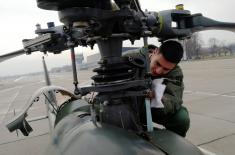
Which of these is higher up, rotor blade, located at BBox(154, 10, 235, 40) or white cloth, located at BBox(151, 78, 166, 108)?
rotor blade, located at BBox(154, 10, 235, 40)

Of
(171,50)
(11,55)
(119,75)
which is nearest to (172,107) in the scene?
(171,50)

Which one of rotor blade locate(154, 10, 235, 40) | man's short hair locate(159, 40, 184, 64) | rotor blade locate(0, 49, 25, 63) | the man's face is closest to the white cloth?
the man's face

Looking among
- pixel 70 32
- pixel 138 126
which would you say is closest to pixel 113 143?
pixel 138 126

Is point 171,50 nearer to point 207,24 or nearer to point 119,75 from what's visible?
point 207,24

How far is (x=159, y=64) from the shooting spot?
7.33 feet

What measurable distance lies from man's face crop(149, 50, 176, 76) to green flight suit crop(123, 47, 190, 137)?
139 mm

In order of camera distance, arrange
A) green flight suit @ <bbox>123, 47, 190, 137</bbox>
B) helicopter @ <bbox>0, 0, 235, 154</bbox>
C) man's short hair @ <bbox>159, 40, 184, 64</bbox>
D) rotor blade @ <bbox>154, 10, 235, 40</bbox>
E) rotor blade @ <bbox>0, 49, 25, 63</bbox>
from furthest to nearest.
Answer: rotor blade @ <bbox>0, 49, 25, 63</bbox>
green flight suit @ <bbox>123, 47, 190, 137</bbox>
man's short hair @ <bbox>159, 40, 184, 64</bbox>
rotor blade @ <bbox>154, 10, 235, 40</bbox>
helicopter @ <bbox>0, 0, 235, 154</bbox>

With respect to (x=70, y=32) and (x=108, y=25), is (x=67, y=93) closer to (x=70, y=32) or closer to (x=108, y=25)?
(x=70, y=32)

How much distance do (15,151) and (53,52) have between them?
5.04 metres

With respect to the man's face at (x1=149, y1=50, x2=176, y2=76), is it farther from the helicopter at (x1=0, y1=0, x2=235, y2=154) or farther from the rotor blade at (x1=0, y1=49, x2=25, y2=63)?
the rotor blade at (x1=0, y1=49, x2=25, y2=63)

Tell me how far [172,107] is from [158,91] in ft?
1.10

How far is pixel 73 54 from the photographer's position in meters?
2.21

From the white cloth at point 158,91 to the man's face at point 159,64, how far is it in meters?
0.06

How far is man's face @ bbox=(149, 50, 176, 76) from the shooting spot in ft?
7.24
